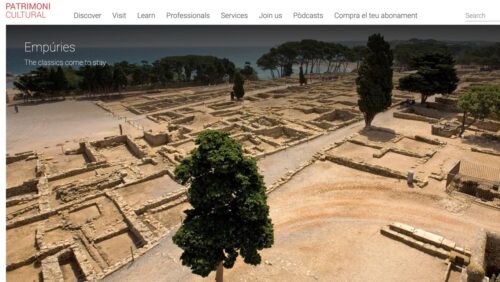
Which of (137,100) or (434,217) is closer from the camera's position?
(434,217)

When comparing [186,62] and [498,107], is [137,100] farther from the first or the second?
[498,107]

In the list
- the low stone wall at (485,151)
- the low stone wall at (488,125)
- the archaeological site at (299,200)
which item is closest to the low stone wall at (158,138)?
the archaeological site at (299,200)

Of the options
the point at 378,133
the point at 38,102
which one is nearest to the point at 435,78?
the point at 378,133

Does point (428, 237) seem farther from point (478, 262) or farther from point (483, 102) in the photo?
point (483, 102)

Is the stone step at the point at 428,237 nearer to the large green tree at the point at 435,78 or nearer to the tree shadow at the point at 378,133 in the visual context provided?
the tree shadow at the point at 378,133

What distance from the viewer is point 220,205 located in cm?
1036

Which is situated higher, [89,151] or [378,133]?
[378,133]

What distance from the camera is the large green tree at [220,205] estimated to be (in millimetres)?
10102

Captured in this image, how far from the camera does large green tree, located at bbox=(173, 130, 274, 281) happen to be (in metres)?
10.1

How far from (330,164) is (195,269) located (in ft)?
49.6

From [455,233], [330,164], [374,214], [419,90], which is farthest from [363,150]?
[419,90]

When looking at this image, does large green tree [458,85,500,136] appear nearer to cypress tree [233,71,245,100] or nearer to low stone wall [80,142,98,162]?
cypress tree [233,71,245,100]

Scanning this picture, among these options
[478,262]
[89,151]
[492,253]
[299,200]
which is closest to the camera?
[478,262]

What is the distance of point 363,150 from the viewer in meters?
25.7
